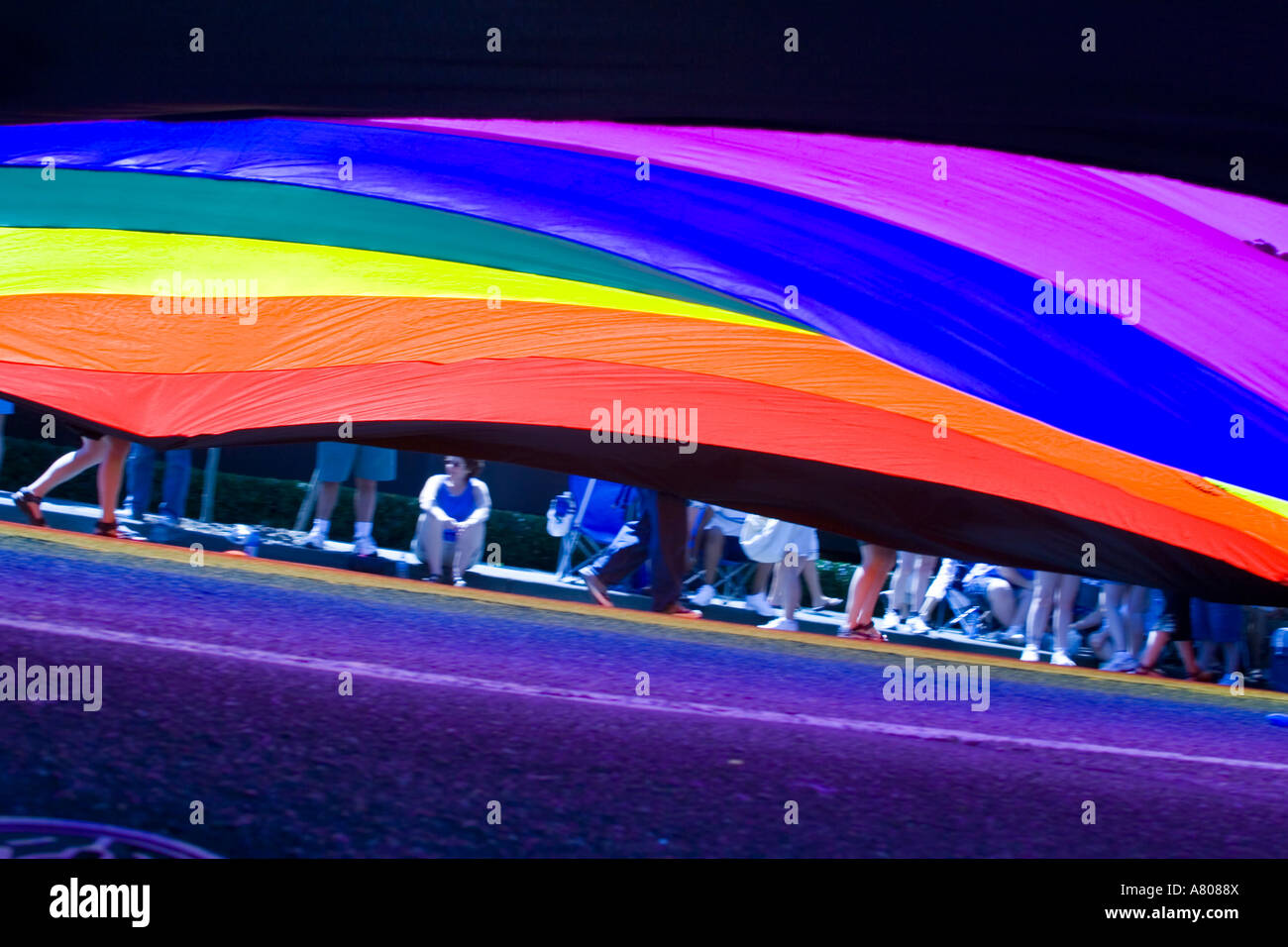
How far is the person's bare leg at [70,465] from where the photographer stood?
959 centimetres

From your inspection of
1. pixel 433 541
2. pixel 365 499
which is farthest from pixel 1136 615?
pixel 365 499

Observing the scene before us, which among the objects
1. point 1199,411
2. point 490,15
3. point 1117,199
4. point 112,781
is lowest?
point 112,781

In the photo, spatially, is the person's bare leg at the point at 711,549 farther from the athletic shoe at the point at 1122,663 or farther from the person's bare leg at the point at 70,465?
the person's bare leg at the point at 70,465

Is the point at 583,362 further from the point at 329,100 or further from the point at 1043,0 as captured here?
the point at 1043,0

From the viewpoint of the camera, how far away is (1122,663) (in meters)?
9.92

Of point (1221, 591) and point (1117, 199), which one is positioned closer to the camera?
point (1117, 199)

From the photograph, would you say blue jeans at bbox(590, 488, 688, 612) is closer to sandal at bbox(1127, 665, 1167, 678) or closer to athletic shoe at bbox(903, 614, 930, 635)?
athletic shoe at bbox(903, 614, 930, 635)

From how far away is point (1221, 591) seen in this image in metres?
7.46

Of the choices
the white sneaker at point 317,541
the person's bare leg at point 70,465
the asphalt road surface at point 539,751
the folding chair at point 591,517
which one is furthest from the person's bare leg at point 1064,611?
the person's bare leg at point 70,465

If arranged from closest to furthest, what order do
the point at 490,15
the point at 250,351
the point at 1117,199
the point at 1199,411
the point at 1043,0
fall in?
1. the point at 1043,0
2. the point at 490,15
3. the point at 1117,199
4. the point at 1199,411
5. the point at 250,351

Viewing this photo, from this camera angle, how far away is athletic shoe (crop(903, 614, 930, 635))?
11162 mm
